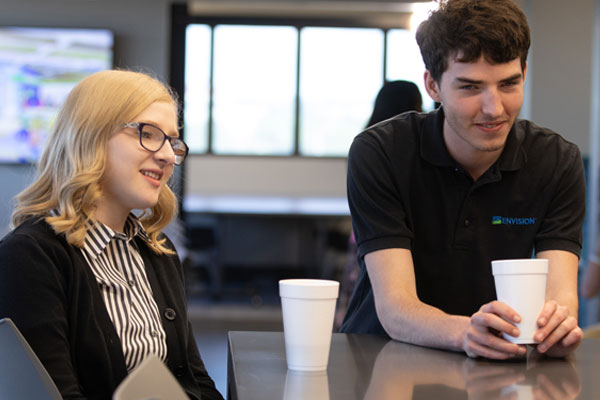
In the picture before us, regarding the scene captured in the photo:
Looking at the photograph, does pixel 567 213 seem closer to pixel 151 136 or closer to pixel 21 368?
pixel 151 136

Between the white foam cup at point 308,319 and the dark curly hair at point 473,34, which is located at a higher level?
the dark curly hair at point 473,34

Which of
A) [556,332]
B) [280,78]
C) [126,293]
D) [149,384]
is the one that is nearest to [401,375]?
[556,332]

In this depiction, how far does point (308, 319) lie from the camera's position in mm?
1054

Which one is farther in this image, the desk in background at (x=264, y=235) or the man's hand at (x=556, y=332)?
the desk in background at (x=264, y=235)

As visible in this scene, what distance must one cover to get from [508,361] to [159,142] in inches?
28.0

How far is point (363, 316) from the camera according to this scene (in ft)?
5.26

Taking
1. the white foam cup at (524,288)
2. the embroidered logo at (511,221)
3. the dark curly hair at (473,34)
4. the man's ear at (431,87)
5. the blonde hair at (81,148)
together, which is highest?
the dark curly hair at (473,34)

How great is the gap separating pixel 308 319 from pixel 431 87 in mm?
746

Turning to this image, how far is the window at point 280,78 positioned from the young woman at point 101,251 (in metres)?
6.88

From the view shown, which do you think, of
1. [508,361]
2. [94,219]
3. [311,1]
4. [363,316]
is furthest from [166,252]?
[311,1]

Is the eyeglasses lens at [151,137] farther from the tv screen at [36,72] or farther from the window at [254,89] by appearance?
the window at [254,89]

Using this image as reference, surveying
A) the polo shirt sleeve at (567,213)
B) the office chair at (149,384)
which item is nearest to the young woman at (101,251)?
the office chair at (149,384)

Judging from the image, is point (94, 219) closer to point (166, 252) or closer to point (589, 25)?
point (166, 252)

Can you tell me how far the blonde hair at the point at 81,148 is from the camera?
1256mm
